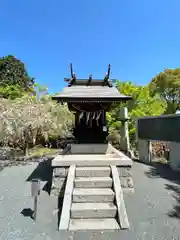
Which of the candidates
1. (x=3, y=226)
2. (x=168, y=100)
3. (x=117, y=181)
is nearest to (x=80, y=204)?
(x=117, y=181)

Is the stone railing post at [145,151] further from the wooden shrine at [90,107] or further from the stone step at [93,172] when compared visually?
the stone step at [93,172]

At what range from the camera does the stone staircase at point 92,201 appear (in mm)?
3275

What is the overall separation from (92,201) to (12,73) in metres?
21.2

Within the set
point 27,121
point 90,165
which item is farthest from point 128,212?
point 27,121

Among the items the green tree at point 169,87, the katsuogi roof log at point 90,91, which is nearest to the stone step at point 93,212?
the katsuogi roof log at point 90,91

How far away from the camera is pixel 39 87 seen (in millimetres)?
13203

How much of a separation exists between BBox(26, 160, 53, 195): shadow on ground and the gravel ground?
22 centimetres

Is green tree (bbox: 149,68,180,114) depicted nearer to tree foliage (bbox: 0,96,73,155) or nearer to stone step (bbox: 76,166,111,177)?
tree foliage (bbox: 0,96,73,155)

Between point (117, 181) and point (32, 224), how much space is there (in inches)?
84.5

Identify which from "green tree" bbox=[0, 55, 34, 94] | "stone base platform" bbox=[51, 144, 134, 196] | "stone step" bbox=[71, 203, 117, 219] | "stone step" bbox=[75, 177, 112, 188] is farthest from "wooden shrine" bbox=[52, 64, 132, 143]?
"green tree" bbox=[0, 55, 34, 94]

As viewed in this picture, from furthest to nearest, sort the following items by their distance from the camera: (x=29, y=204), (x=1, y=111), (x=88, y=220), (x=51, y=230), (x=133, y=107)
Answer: (x=133, y=107) → (x=1, y=111) → (x=29, y=204) → (x=88, y=220) → (x=51, y=230)

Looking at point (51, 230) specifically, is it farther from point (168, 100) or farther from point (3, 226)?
point (168, 100)

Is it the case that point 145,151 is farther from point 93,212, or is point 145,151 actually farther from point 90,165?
point 93,212

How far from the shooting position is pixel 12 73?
2078 centimetres
